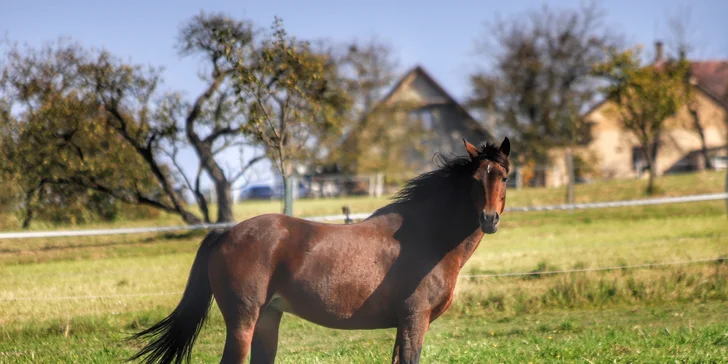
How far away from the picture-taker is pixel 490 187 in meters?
5.70

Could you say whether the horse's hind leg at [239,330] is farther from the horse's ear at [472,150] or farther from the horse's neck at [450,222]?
the horse's ear at [472,150]

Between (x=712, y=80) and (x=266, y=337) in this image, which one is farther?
(x=712, y=80)

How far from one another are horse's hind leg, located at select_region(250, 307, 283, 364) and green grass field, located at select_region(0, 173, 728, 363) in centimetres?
137

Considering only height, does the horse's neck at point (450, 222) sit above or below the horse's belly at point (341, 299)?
above

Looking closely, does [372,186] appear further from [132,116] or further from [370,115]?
[132,116]

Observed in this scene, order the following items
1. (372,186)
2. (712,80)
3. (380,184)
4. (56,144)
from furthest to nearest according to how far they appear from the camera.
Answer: (712,80) → (380,184) → (372,186) → (56,144)

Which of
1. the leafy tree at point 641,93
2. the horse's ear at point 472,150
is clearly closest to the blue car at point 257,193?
the leafy tree at point 641,93

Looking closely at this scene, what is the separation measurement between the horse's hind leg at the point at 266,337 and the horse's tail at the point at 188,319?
408 mm

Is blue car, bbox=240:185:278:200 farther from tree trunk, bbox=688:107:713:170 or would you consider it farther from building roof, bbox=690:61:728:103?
building roof, bbox=690:61:728:103

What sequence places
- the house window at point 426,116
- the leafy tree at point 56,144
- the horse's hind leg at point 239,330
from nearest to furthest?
the horse's hind leg at point 239,330 < the leafy tree at point 56,144 < the house window at point 426,116

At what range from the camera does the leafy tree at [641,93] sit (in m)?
28.5

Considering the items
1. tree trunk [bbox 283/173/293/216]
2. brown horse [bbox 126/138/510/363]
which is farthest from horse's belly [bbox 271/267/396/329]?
tree trunk [bbox 283/173/293/216]

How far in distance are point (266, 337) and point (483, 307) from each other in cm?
528

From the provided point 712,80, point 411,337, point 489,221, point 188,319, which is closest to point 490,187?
point 489,221
